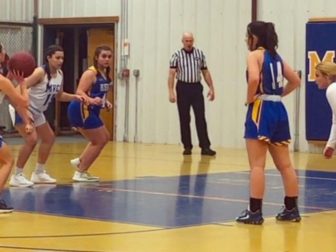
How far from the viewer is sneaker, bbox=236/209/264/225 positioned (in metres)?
9.51

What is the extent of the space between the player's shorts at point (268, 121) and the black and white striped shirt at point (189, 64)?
9.37 metres

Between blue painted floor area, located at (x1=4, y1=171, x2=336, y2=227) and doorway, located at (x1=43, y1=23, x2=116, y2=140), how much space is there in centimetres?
1074

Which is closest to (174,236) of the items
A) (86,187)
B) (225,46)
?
(86,187)

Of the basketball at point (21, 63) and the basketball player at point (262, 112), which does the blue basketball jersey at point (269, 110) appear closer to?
the basketball player at point (262, 112)

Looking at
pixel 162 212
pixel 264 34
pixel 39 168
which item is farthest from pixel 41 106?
pixel 264 34

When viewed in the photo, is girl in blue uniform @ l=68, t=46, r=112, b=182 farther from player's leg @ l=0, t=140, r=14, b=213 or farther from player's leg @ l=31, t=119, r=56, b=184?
player's leg @ l=0, t=140, r=14, b=213

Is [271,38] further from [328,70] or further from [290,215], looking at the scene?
[290,215]

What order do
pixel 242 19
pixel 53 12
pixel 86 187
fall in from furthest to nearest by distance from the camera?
1. pixel 53 12
2. pixel 242 19
3. pixel 86 187

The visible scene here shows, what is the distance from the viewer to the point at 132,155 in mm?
18656

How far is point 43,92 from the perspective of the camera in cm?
1292

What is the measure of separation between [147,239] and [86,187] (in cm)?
425

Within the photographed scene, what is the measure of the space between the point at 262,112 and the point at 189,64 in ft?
31.2

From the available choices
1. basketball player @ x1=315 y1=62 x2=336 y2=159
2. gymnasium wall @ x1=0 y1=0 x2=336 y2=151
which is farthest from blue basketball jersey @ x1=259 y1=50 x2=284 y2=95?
gymnasium wall @ x1=0 y1=0 x2=336 y2=151

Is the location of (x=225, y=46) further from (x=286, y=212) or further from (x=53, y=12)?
(x=286, y=212)
